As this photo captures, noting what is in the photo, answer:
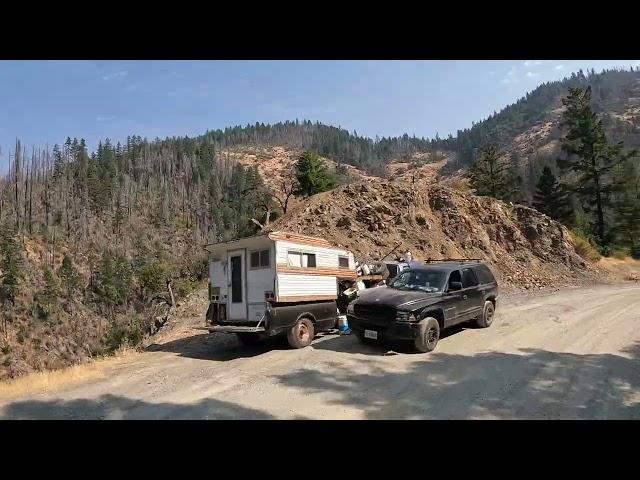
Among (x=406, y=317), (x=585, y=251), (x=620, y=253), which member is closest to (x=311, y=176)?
(x=585, y=251)

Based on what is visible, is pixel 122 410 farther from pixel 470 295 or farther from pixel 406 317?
pixel 470 295

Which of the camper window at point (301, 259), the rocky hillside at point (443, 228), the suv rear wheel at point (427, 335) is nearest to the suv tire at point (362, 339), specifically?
the suv rear wheel at point (427, 335)

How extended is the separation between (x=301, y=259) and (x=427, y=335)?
380 centimetres

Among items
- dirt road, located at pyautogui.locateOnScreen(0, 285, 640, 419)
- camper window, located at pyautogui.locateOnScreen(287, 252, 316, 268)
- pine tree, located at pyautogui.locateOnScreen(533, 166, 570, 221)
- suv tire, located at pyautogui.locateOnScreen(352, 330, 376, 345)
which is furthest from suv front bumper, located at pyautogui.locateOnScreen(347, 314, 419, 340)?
pine tree, located at pyautogui.locateOnScreen(533, 166, 570, 221)

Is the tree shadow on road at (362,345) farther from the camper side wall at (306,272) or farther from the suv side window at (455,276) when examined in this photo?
the suv side window at (455,276)

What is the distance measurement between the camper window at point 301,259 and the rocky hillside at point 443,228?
12727 millimetres

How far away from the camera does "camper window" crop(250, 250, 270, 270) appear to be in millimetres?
10852

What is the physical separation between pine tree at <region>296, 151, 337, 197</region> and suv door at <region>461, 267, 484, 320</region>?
2820cm

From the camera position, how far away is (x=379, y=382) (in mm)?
7395

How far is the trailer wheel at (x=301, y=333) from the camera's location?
10.8 m
